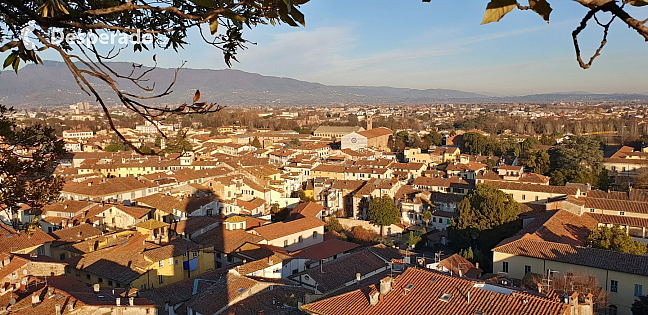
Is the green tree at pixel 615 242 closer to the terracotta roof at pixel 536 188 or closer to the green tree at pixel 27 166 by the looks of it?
the terracotta roof at pixel 536 188

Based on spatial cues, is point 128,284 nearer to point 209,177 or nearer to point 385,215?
point 385,215

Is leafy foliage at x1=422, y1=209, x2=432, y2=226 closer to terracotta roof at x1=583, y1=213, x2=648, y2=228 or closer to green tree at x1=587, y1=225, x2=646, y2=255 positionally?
terracotta roof at x1=583, y1=213, x2=648, y2=228

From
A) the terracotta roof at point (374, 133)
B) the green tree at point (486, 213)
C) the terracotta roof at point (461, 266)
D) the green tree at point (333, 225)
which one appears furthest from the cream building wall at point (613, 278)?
the terracotta roof at point (374, 133)

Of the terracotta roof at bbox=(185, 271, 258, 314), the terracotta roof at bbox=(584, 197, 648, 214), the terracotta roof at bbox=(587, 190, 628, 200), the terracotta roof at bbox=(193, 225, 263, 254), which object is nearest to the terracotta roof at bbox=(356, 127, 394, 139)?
the terracotta roof at bbox=(587, 190, 628, 200)

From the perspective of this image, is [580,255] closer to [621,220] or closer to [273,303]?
[621,220]

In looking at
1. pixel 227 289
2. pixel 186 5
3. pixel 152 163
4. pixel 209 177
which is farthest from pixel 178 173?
pixel 186 5

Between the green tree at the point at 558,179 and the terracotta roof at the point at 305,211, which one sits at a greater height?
the green tree at the point at 558,179
